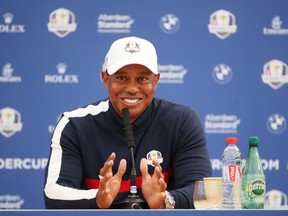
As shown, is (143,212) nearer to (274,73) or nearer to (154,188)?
(154,188)

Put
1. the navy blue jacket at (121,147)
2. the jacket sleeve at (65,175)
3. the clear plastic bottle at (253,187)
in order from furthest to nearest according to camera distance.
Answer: the navy blue jacket at (121,147), the jacket sleeve at (65,175), the clear plastic bottle at (253,187)

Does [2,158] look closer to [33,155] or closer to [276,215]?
[33,155]

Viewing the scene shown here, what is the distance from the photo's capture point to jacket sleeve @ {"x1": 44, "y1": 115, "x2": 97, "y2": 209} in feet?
9.35

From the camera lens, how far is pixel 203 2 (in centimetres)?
493

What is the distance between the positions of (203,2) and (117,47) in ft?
6.18

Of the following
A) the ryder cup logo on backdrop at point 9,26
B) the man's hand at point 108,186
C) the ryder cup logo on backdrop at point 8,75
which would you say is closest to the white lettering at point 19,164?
the ryder cup logo on backdrop at point 8,75

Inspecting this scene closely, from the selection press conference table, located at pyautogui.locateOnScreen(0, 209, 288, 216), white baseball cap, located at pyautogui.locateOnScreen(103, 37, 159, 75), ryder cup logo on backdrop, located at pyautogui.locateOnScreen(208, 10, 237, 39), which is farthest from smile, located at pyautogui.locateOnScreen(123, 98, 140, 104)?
ryder cup logo on backdrop, located at pyautogui.locateOnScreen(208, 10, 237, 39)

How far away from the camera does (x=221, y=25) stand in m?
4.89

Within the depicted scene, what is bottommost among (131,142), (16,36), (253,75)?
(131,142)

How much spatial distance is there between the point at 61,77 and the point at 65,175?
188 cm

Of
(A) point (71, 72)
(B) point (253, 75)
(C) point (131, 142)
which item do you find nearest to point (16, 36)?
(A) point (71, 72)

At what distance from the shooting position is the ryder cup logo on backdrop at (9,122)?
15.9ft

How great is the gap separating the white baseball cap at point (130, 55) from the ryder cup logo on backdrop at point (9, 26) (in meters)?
1.82

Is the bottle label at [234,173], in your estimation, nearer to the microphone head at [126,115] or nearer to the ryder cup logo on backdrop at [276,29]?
the microphone head at [126,115]
